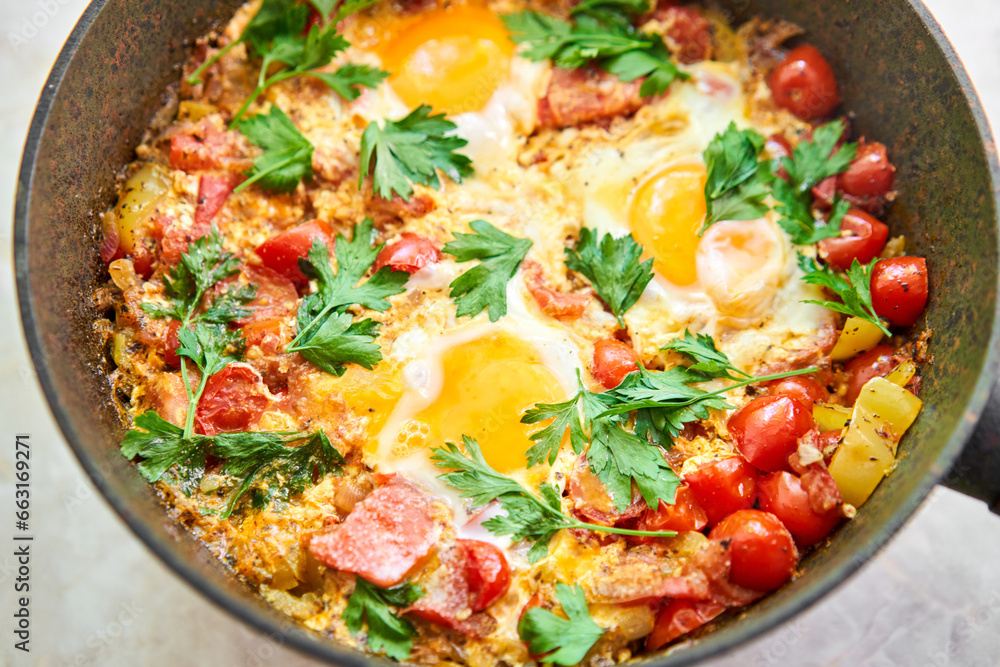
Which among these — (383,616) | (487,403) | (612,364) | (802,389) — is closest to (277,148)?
(487,403)

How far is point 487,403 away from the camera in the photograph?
9.07 ft

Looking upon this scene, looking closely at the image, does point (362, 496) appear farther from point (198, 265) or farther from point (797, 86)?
point (797, 86)

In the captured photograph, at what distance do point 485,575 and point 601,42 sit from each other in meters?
2.44

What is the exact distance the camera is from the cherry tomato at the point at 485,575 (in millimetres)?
2443

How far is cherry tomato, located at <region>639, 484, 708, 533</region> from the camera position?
8.66ft

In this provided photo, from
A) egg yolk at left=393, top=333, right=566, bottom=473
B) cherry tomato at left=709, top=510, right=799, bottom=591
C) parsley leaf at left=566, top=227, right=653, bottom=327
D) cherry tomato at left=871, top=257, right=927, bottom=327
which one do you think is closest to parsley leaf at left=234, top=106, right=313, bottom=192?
egg yolk at left=393, top=333, right=566, bottom=473

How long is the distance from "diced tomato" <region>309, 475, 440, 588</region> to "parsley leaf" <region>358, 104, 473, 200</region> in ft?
4.28

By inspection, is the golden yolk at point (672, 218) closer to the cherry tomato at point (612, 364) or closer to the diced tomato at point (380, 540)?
the cherry tomato at point (612, 364)

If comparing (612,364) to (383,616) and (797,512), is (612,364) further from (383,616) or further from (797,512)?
(383,616)

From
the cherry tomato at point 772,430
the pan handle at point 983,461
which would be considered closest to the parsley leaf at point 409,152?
the cherry tomato at point 772,430

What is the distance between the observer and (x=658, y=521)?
2.64 metres

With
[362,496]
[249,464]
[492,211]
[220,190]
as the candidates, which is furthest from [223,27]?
[362,496]

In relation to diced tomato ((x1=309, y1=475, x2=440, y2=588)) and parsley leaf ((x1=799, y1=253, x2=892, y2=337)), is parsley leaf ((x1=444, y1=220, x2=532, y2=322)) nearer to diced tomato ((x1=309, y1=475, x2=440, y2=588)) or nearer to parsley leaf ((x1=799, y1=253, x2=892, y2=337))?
diced tomato ((x1=309, y1=475, x2=440, y2=588))

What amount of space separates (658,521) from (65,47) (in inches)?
110
